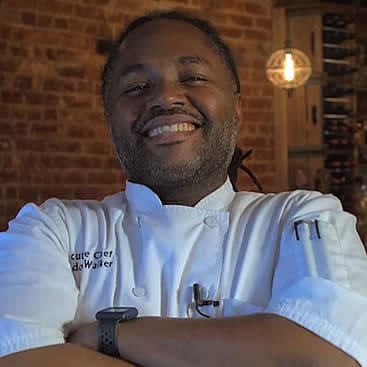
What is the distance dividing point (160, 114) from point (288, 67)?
2945 mm

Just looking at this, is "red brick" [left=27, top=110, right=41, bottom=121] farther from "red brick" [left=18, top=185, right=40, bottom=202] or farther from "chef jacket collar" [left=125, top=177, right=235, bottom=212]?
"chef jacket collar" [left=125, top=177, right=235, bottom=212]

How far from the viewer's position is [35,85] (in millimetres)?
3520

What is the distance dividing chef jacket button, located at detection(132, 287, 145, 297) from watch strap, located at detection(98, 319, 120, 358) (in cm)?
11

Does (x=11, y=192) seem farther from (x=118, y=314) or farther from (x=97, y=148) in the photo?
(x=118, y=314)

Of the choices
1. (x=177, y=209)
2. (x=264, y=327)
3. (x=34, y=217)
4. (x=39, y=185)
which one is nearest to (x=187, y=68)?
(x=177, y=209)

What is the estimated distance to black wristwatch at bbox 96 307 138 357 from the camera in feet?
3.09

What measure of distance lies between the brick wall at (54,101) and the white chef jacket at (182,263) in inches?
93.4

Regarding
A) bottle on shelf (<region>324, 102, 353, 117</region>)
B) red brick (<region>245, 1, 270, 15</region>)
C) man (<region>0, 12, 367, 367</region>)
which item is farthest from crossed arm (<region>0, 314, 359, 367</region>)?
bottle on shelf (<region>324, 102, 353, 117</region>)

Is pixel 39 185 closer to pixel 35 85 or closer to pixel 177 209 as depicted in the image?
pixel 35 85

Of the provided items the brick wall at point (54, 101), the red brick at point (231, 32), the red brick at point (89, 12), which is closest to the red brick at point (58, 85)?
the brick wall at point (54, 101)

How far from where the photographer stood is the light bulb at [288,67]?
12.9 ft

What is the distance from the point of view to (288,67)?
3.93 metres

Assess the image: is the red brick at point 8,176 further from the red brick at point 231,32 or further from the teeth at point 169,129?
the teeth at point 169,129

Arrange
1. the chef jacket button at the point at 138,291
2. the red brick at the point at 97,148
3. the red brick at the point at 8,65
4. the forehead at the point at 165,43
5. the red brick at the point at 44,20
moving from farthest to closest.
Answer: the red brick at the point at 97,148, the red brick at the point at 44,20, the red brick at the point at 8,65, the forehead at the point at 165,43, the chef jacket button at the point at 138,291
